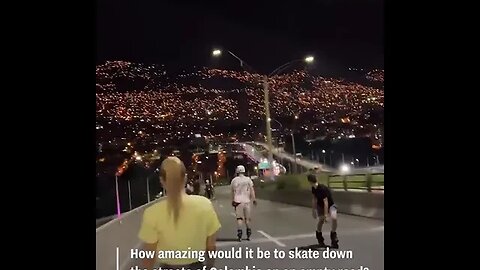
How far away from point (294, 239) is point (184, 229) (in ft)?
3.90

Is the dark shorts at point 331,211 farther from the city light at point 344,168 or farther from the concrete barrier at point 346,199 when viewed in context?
the city light at point 344,168

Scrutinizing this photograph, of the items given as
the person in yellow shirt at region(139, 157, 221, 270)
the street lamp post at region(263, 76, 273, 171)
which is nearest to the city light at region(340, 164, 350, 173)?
the street lamp post at region(263, 76, 273, 171)

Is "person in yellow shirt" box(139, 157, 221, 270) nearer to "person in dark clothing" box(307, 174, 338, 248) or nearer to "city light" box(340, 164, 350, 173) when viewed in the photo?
"person in dark clothing" box(307, 174, 338, 248)

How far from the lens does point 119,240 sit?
13.3 feet

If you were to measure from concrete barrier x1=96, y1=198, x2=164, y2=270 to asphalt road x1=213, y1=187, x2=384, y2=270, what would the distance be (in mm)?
554

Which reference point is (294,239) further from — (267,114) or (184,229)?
(184,229)

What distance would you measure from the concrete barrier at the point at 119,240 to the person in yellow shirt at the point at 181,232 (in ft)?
0.99

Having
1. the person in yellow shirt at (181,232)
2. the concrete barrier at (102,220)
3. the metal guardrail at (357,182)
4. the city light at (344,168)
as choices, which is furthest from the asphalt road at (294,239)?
the concrete barrier at (102,220)

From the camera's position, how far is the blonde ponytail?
11.0ft
